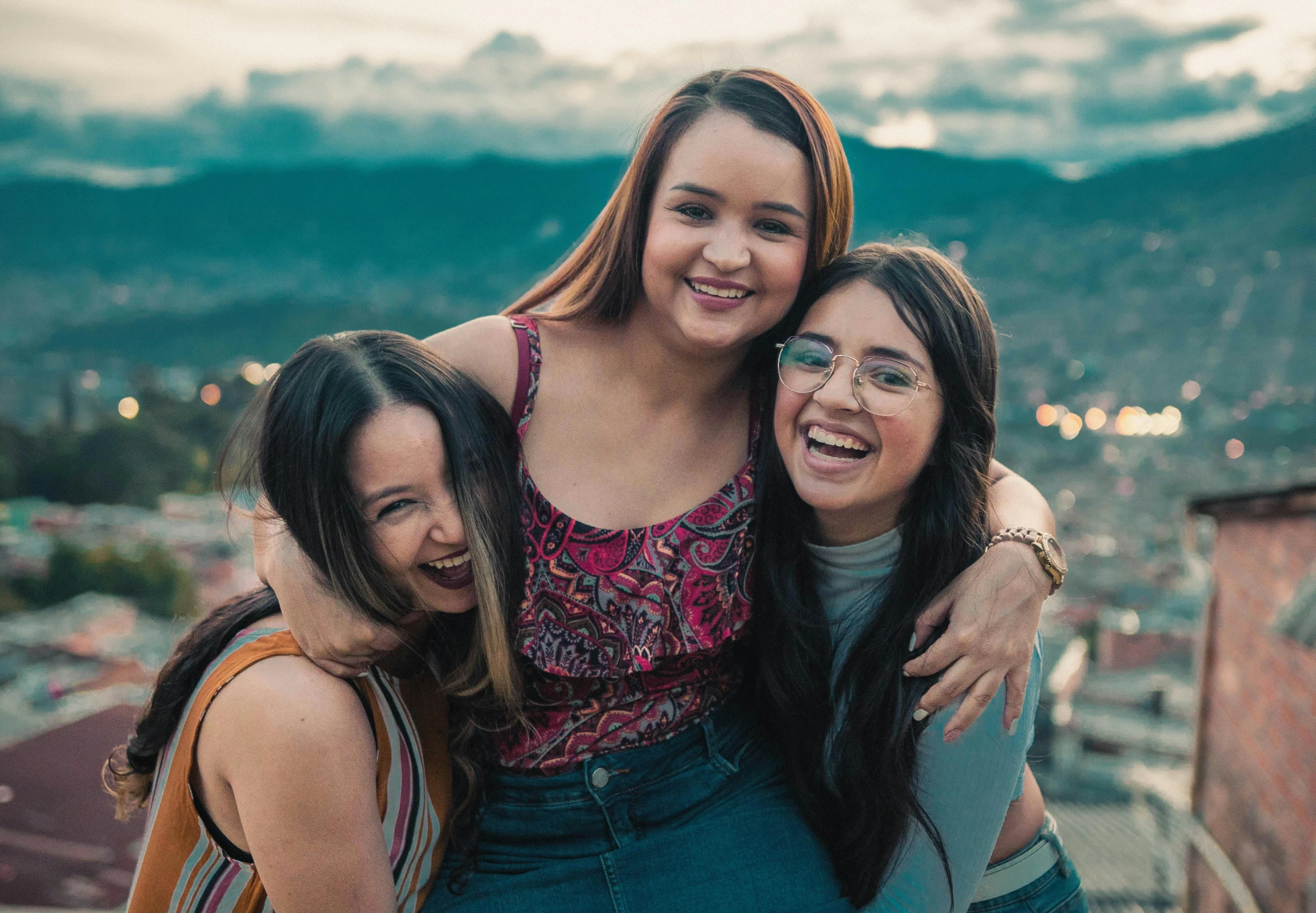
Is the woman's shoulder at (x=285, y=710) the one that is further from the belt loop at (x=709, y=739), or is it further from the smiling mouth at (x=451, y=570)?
the belt loop at (x=709, y=739)

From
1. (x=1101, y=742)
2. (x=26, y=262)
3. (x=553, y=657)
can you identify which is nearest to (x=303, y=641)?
(x=553, y=657)

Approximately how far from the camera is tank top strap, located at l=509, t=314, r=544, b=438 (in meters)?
2.29

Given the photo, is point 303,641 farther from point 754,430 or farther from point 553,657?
point 754,430

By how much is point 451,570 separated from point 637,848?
2.51 ft

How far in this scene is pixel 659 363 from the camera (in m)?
2.43

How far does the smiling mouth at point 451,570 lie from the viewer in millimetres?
2002

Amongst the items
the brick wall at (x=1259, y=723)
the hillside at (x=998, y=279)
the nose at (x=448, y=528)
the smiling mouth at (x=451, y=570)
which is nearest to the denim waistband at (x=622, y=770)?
the smiling mouth at (x=451, y=570)

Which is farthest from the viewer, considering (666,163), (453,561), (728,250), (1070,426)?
(1070,426)

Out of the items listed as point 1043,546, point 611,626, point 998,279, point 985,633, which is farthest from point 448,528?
point 998,279

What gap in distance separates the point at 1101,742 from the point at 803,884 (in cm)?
2730

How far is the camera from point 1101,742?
25781 mm

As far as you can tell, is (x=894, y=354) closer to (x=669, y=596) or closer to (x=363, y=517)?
(x=669, y=596)

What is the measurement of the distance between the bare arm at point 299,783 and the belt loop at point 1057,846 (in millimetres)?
1630

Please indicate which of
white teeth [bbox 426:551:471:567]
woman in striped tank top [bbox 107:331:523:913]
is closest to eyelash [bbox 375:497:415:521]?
woman in striped tank top [bbox 107:331:523:913]
